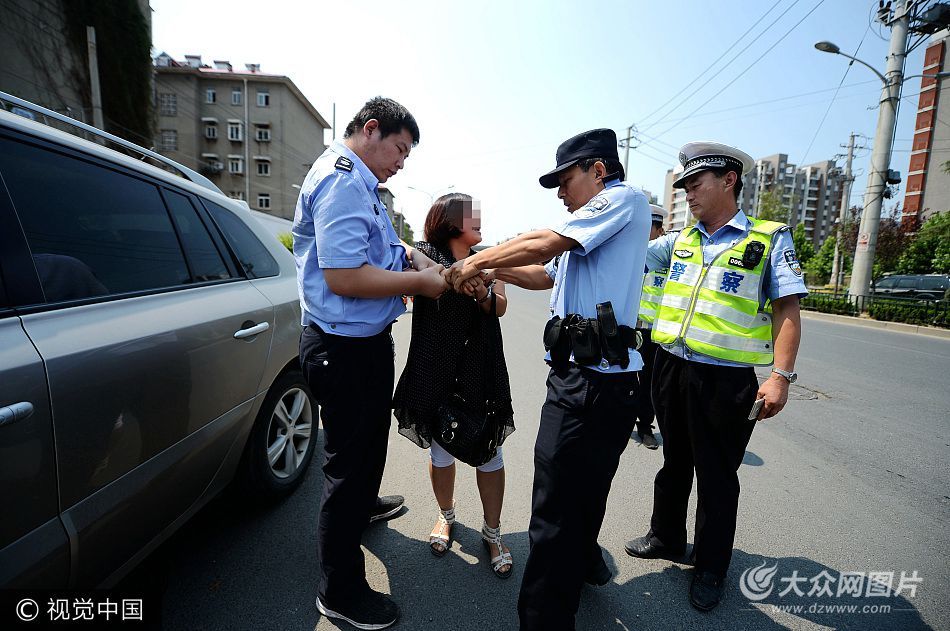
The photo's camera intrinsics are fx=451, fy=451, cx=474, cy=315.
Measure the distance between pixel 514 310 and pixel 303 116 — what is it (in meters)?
40.3

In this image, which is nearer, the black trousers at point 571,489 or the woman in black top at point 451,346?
the black trousers at point 571,489

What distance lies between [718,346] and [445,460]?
57.1 inches

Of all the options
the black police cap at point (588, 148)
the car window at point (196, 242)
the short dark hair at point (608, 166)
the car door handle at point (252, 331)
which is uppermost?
the black police cap at point (588, 148)

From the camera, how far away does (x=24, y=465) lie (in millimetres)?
1110

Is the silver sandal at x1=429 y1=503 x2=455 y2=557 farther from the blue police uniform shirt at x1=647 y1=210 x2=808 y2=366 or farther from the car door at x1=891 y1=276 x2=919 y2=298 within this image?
the car door at x1=891 y1=276 x2=919 y2=298

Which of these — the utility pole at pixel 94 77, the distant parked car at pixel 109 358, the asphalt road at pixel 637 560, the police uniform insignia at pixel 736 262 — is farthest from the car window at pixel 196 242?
the utility pole at pixel 94 77

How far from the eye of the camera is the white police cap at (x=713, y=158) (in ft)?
7.14

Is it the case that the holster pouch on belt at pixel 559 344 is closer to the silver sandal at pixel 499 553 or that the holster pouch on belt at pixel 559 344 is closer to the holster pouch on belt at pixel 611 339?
the holster pouch on belt at pixel 611 339

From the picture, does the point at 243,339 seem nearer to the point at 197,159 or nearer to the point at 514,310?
the point at 514,310

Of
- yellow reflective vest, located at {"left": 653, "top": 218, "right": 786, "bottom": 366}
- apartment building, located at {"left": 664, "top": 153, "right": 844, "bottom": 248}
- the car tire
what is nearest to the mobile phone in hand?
yellow reflective vest, located at {"left": 653, "top": 218, "right": 786, "bottom": 366}

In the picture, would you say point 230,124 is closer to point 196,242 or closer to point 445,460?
point 196,242

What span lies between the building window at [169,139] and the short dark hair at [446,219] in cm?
4555

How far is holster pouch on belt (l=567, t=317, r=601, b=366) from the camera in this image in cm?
163

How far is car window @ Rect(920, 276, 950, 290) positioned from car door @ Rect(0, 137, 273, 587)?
26.3m
